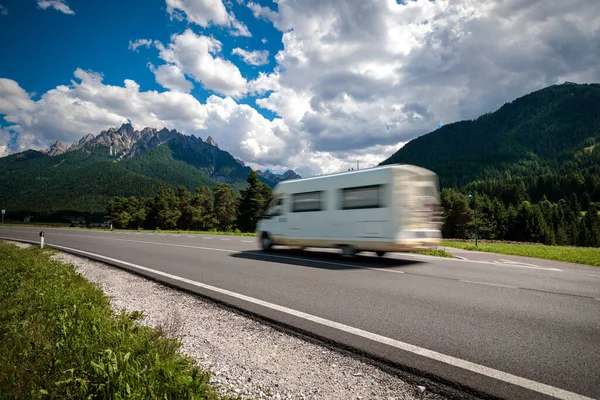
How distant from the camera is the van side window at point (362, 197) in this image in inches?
369

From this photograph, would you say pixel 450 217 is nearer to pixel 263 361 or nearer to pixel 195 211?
pixel 195 211

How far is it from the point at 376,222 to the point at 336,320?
5.46 m

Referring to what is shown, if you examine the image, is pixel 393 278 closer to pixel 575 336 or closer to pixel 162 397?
pixel 575 336

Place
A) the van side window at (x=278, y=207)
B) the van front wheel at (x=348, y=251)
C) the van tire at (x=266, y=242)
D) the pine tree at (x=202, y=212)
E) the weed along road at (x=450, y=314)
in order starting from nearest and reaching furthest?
1. the weed along road at (x=450, y=314)
2. the van front wheel at (x=348, y=251)
3. the van side window at (x=278, y=207)
4. the van tire at (x=266, y=242)
5. the pine tree at (x=202, y=212)

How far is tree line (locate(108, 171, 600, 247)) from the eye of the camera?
65062 millimetres

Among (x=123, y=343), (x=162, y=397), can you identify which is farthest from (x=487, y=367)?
(x=123, y=343)

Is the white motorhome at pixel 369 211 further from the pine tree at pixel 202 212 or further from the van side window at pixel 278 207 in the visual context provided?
the pine tree at pixel 202 212

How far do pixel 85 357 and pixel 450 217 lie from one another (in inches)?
2819

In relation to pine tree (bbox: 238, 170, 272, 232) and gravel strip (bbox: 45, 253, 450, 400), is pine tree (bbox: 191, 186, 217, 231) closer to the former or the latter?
pine tree (bbox: 238, 170, 272, 232)

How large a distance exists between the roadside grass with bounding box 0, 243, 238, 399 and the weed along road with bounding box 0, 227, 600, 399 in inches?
68.1

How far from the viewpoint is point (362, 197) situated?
9758 mm

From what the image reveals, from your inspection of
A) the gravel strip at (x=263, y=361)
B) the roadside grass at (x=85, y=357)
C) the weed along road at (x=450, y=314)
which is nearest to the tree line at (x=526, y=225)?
the weed along road at (x=450, y=314)

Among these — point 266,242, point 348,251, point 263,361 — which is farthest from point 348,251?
point 263,361

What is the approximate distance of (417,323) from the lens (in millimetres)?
4156
